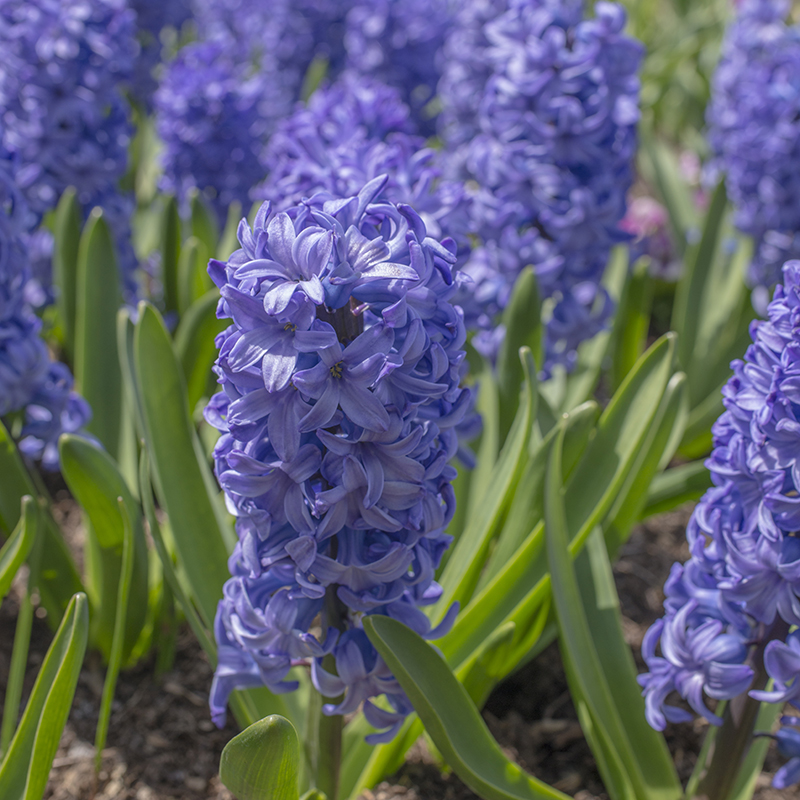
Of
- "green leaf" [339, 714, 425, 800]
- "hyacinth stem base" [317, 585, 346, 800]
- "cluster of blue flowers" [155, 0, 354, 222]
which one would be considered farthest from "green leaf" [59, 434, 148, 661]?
"cluster of blue flowers" [155, 0, 354, 222]

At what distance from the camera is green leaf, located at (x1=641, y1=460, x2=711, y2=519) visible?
2.59 m

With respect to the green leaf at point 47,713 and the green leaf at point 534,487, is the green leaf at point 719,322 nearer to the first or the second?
the green leaf at point 534,487

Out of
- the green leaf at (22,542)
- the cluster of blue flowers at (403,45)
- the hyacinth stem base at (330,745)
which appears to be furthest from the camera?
the cluster of blue flowers at (403,45)

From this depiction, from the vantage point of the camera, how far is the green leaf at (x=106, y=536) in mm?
1789

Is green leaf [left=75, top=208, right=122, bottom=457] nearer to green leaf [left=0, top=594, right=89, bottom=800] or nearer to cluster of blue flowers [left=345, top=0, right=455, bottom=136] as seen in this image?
green leaf [left=0, top=594, right=89, bottom=800]

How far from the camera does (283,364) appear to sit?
1118 millimetres

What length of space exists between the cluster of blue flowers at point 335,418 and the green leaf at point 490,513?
0.43m

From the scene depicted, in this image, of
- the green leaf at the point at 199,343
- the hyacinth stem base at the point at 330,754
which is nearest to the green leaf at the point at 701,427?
the green leaf at the point at 199,343

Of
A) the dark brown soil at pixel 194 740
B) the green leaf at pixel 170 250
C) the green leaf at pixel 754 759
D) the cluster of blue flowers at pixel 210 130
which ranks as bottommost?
the dark brown soil at pixel 194 740

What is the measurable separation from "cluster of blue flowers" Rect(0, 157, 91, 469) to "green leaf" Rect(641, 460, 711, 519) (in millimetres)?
1735

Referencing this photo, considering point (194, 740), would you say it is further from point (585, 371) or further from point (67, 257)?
point (585, 371)

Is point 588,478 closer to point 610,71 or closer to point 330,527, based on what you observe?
point 330,527

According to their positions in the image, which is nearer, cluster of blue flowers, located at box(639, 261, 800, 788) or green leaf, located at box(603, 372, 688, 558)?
cluster of blue flowers, located at box(639, 261, 800, 788)

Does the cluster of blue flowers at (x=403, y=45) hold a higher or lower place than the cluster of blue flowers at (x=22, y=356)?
higher
